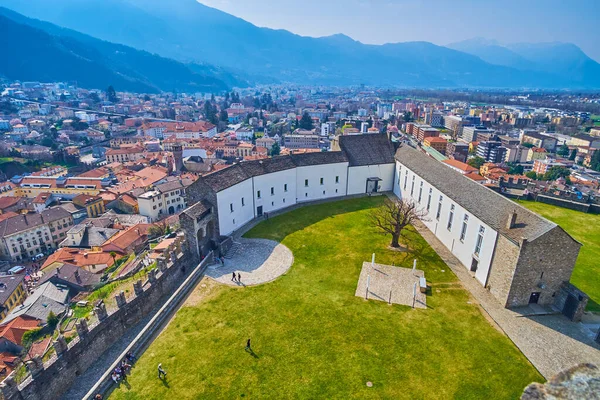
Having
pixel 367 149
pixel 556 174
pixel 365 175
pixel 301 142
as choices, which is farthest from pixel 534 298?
pixel 301 142

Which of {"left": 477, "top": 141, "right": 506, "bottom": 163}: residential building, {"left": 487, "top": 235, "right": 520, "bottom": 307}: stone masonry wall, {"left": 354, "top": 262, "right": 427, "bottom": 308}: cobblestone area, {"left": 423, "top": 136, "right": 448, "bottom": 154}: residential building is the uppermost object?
{"left": 487, "top": 235, "right": 520, "bottom": 307}: stone masonry wall

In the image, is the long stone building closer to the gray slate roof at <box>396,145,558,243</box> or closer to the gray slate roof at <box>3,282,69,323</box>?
the gray slate roof at <box>396,145,558,243</box>

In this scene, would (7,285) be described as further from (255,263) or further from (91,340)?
(255,263)

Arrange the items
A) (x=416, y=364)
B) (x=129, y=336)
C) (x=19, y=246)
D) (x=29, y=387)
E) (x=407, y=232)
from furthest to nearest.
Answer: (x=19, y=246) → (x=407, y=232) → (x=129, y=336) → (x=416, y=364) → (x=29, y=387)

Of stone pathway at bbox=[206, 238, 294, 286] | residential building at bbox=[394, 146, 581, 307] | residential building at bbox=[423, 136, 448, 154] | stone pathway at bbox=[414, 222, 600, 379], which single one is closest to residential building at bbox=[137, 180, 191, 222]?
stone pathway at bbox=[206, 238, 294, 286]

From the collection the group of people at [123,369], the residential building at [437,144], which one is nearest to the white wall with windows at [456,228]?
the group of people at [123,369]

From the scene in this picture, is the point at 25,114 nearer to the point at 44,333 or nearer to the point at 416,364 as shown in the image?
the point at 44,333

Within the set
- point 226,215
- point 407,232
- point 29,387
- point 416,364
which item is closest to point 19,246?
point 226,215
